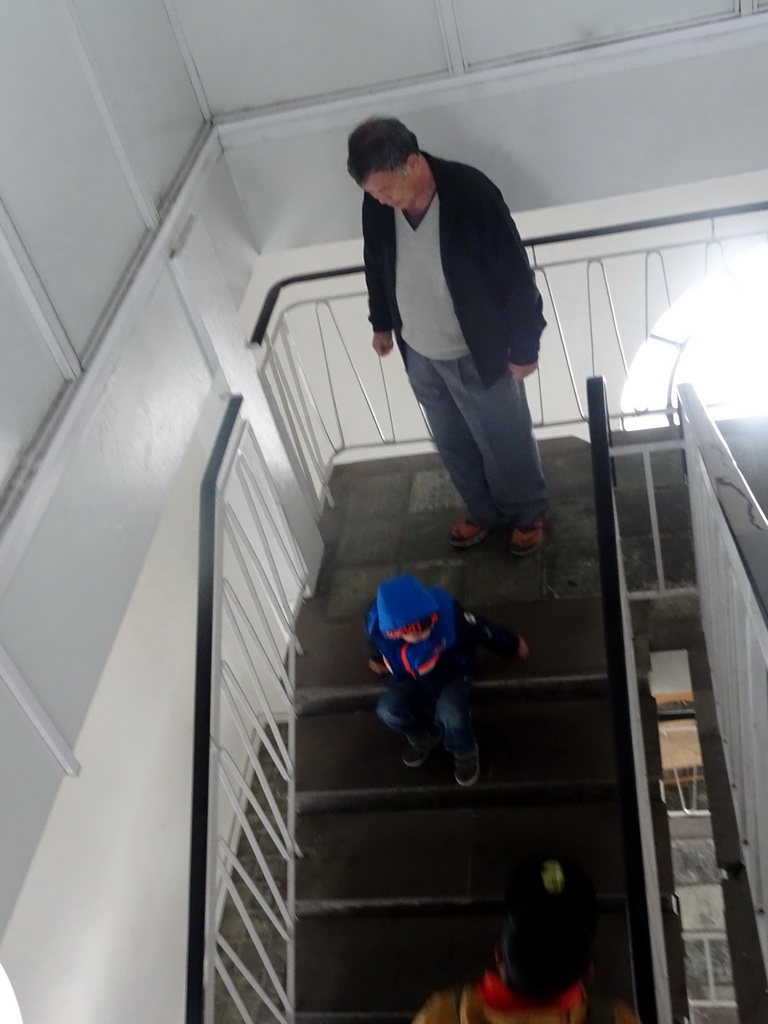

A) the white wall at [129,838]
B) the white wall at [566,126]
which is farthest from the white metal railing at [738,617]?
the white wall at [129,838]

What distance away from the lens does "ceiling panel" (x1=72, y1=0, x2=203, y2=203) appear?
8.05ft

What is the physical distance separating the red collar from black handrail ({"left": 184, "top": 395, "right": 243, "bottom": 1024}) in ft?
2.26

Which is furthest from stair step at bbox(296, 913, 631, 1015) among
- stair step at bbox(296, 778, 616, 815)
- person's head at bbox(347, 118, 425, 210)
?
person's head at bbox(347, 118, 425, 210)

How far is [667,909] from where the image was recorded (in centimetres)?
256

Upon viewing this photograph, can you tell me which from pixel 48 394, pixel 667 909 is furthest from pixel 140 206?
pixel 667 909

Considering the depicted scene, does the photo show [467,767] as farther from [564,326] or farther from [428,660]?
[564,326]

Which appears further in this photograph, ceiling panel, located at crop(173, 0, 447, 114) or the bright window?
the bright window

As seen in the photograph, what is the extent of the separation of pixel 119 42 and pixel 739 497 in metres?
2.20

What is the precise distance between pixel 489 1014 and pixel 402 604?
3.43ft

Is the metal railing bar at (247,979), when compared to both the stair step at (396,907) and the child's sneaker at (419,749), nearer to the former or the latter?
the stair step at (396,907)

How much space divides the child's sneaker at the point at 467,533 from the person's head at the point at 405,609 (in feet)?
2.79

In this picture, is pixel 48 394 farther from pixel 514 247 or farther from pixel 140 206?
pixel 514 247

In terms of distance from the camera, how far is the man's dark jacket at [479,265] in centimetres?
234

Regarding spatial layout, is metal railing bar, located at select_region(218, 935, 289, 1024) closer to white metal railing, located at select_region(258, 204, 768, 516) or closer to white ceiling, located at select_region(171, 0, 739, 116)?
white metal railing, located at select_region(258, 204, 768, 516)
